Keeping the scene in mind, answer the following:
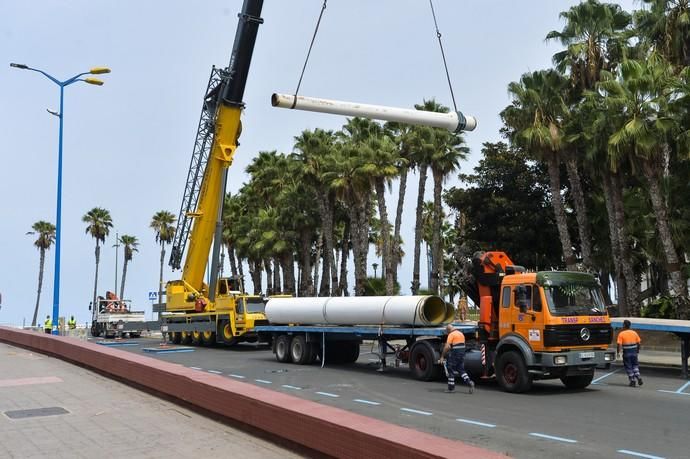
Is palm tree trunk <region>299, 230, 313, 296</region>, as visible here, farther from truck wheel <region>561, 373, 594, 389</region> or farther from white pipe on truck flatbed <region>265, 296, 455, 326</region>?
truck wheel <region>561, 373, 594, 389</region>

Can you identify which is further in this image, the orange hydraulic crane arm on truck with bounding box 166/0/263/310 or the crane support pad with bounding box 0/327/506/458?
the orange hydraulic crane arm on truck with bounding box 166/0/263/310

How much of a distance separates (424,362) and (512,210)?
28.2m

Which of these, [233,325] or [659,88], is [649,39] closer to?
[659,88]

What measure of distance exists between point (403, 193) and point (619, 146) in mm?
19609

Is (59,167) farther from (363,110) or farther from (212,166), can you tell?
(363,110)

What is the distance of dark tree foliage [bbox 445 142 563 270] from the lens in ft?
141

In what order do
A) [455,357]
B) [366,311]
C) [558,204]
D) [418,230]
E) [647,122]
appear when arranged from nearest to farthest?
[455,357] < [366,311] < [647,122] < [558,204] < [418,230]

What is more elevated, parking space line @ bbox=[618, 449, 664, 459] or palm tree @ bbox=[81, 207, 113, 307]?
palm tree @ bbox=[81, 207, 113, 307]

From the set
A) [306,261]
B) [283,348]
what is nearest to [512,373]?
[283,348]

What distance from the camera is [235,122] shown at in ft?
93.9

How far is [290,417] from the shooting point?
8.07 meters

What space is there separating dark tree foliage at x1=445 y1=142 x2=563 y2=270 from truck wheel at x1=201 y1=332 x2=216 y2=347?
18.8 m

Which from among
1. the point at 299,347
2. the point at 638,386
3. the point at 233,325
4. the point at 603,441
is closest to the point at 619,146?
the point at 638,386

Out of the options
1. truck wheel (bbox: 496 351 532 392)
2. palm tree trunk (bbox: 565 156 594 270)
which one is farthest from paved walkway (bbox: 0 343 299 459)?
palm tree trunk (bbox: 565 156 594 270)
